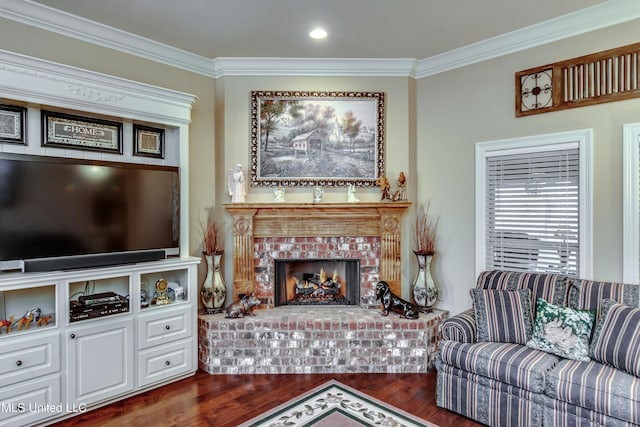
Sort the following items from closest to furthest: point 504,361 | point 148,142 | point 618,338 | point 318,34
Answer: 1. point 618,338
2. point 504,361
3. point 318,34
4. point 148,142

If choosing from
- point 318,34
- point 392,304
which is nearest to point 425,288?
point 392,304

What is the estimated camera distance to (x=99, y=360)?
2.73 meters

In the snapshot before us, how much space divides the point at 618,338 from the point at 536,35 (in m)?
2.50

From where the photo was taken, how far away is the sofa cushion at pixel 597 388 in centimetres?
199

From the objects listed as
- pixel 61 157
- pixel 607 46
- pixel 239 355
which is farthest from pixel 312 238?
pixel 607 46

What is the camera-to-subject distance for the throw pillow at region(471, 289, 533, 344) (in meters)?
2.69

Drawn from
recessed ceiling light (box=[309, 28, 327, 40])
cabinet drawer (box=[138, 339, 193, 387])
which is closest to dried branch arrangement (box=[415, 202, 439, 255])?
recessed ceiling light (box=[309, 28, 327, 40])

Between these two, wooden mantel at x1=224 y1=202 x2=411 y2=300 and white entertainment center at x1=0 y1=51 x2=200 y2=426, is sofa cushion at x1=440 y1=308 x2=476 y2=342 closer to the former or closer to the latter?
wooden mantel at x1=224 y1=202 x2=411 y2=300

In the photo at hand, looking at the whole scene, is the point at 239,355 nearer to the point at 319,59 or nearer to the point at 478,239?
the point at 478,239

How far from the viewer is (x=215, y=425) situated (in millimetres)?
2508

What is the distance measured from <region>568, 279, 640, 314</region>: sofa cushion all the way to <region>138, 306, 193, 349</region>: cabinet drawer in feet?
10.4

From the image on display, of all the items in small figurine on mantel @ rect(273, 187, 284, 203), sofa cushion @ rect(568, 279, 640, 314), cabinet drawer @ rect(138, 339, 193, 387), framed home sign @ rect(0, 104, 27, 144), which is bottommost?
cabinet drawer @ rect(138, 339, 193, 387)

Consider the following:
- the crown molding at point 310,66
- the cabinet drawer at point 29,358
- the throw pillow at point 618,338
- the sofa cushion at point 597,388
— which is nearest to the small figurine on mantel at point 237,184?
the crown molding at point 310,66

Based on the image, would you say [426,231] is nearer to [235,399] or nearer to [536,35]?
[536,35]
